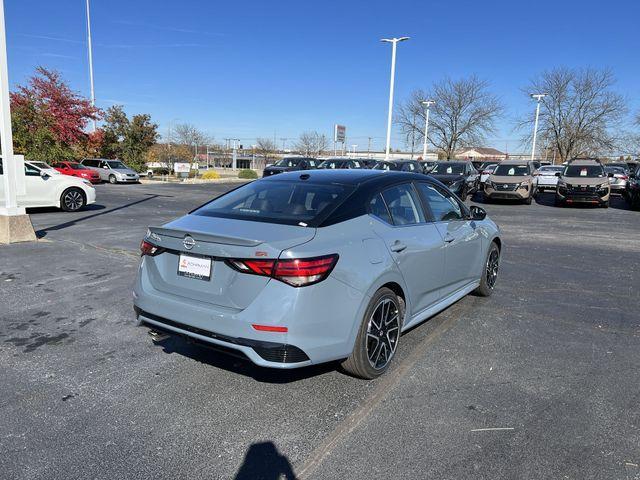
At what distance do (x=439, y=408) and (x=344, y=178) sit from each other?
202cm

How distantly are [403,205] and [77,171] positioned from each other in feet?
96.9

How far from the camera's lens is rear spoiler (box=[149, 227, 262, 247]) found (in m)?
3.07

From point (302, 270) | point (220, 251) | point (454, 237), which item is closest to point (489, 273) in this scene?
point (454, 237)

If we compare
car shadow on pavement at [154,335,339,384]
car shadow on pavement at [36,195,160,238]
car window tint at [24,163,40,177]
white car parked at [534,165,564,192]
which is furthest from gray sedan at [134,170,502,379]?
white car parked at [534,165,564,192]

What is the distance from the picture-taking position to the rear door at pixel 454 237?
4594 millimetres

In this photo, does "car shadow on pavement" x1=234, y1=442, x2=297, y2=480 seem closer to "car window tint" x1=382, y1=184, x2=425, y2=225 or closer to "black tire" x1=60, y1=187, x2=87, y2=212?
"car window tint" x1=382, y1=184, x2=425, y2=225

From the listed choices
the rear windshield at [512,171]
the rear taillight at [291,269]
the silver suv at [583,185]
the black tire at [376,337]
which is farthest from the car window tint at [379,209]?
the rear windshield at [512,171]

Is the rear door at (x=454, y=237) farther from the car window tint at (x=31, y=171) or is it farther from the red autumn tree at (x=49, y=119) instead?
the red autumn tree at (x=49, y=119)

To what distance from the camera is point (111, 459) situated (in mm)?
2684

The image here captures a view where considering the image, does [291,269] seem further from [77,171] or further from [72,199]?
[77,171]

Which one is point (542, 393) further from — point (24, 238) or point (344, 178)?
point (24, 238)

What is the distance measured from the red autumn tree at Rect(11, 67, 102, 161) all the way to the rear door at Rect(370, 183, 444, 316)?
106 ft

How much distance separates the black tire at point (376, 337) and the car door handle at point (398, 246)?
0.32 m

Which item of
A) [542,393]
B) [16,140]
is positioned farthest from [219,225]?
[16,140]
